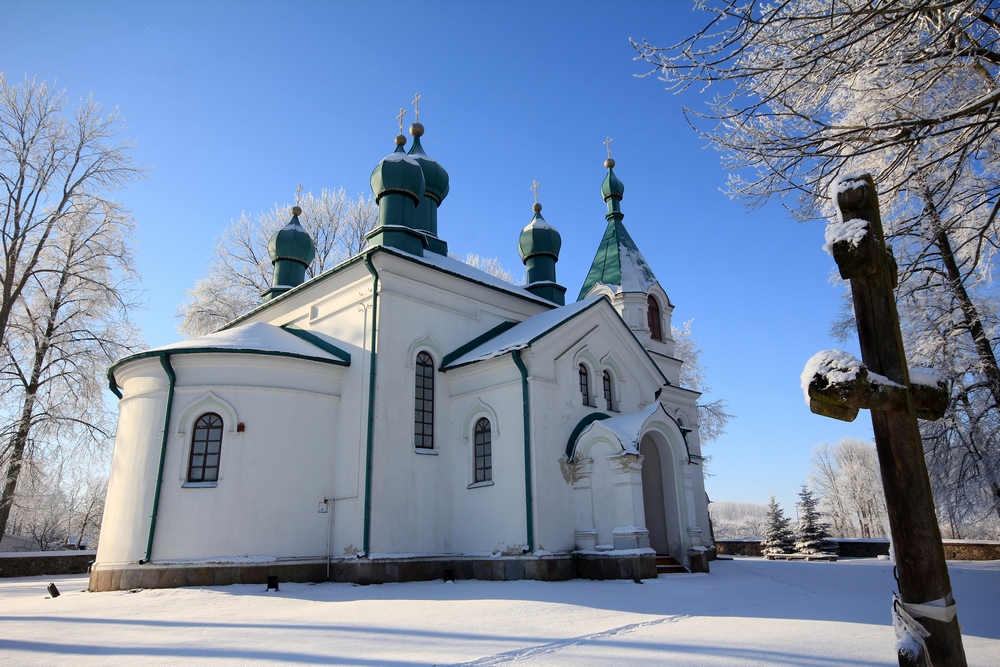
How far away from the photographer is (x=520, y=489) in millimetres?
11648

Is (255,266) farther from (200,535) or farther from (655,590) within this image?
(655,590)

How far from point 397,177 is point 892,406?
42.9 feet

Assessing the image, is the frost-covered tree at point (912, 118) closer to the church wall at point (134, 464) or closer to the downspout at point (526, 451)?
the downspout at point (526, 451)

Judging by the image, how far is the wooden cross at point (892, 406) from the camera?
10.3ft

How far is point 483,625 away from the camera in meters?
6.57

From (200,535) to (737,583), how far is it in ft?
29.2

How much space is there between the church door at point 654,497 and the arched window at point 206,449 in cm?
829

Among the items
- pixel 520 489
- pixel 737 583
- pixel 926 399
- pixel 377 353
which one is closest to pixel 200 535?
pixel 377 353

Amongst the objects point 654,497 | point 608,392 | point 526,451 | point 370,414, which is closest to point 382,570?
point 370,414

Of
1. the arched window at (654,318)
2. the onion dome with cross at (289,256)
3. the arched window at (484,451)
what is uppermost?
the onion dome with cross at (289,256)

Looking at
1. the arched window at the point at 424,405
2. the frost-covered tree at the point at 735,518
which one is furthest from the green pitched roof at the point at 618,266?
the frost-covered tree at the point at 735,518

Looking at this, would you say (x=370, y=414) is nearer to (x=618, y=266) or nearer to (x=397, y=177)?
(x=397, y=177)

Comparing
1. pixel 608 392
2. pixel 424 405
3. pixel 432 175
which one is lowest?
pixel 424 405

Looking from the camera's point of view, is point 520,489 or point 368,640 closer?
point 368,640
